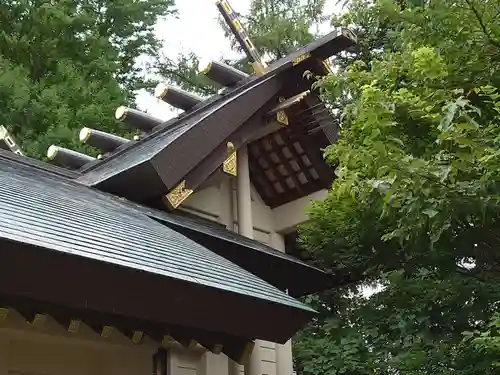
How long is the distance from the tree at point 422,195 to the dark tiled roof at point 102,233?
1162mm

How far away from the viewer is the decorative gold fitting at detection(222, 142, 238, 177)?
6.85 metres

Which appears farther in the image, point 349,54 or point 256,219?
point 349,54

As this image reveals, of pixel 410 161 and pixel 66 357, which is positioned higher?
pixel 410 161

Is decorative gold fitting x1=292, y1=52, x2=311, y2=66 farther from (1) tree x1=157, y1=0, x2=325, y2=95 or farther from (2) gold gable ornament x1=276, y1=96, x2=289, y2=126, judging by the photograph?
(1) tree x1=157, y1=0, x2=325, y2=95

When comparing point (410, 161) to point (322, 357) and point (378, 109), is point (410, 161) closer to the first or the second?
point (378, 109)

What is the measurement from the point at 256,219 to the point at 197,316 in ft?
12.3

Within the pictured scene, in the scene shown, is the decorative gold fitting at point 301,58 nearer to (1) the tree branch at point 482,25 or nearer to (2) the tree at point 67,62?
(1) the tree branch at point 482,25

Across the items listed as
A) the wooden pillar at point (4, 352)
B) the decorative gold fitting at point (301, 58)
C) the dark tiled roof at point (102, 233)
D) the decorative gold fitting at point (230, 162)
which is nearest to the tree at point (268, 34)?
the decorative gold fitting at point (301, 58)

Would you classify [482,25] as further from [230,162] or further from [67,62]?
[67,62]

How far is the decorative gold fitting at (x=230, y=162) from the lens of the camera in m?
6.85

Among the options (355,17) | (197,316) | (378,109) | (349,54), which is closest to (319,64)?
(355,17)

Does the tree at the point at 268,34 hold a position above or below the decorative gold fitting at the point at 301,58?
above

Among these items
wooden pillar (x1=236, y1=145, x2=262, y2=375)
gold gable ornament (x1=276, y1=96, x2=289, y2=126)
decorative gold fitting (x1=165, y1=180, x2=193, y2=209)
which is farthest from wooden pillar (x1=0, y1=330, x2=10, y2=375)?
gold gable ornament (x1=276, y1=96, x2=289, y2=126)

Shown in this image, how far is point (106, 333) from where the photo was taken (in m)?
4.58
